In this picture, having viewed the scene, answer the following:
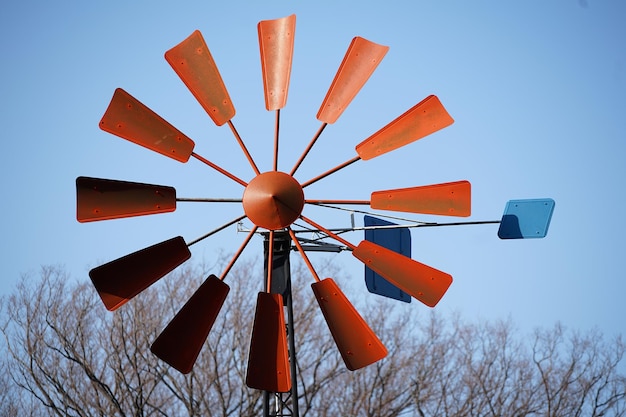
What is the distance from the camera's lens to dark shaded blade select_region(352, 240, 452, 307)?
5.25 metres

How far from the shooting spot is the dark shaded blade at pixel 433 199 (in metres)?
5.37

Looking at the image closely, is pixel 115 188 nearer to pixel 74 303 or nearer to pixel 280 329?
pixel 280 329

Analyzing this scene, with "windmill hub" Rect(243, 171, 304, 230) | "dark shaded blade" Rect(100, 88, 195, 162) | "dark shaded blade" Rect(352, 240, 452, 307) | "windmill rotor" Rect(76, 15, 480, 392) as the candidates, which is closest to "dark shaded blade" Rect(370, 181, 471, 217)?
"windmill rotor" Rect(76, 15, 480, 392)

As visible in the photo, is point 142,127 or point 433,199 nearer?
point 142,127

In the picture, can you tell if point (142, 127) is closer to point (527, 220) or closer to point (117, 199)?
point (117, 199)

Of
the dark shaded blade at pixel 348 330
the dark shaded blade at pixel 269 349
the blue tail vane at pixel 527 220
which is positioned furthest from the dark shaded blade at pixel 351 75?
the blue tail vane at pixel 527 220

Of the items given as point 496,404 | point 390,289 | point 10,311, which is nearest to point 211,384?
point 10,311

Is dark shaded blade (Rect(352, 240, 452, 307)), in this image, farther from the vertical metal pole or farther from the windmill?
the vertical metal pole

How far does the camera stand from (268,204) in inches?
201

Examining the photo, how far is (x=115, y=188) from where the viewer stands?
5160 millimetres

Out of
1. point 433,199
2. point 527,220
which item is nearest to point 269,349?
point 433,199

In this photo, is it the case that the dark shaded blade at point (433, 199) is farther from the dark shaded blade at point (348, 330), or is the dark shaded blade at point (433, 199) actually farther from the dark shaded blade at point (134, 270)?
the dark shaded blade at point (134, 270)

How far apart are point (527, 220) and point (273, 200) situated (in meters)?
1.74

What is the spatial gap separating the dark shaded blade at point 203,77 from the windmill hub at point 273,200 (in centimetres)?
51
